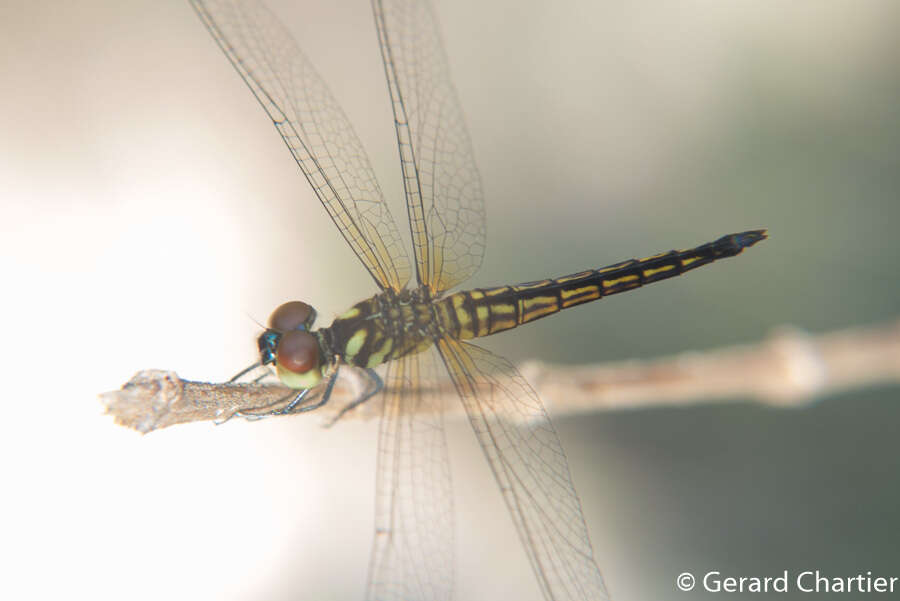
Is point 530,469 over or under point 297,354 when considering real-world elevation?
under

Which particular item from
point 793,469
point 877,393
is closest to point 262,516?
point 793,469

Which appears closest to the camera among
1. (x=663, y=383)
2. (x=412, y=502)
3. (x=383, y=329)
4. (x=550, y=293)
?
(x=663, y=383)

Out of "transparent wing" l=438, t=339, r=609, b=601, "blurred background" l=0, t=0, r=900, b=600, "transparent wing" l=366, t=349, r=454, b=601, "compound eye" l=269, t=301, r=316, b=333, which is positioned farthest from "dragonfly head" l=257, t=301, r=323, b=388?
"blurred background" l=0, t=0, r=900, b=600

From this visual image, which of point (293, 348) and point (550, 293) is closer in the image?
point (293, 348)

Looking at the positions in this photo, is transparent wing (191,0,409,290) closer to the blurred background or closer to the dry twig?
the dry twig

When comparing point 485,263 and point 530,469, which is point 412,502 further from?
point 485,263

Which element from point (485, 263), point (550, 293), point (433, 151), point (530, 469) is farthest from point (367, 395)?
point (485, 263)

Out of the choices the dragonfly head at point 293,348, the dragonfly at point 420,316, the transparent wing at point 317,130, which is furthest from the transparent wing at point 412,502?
the transparent wing at point 317,130
